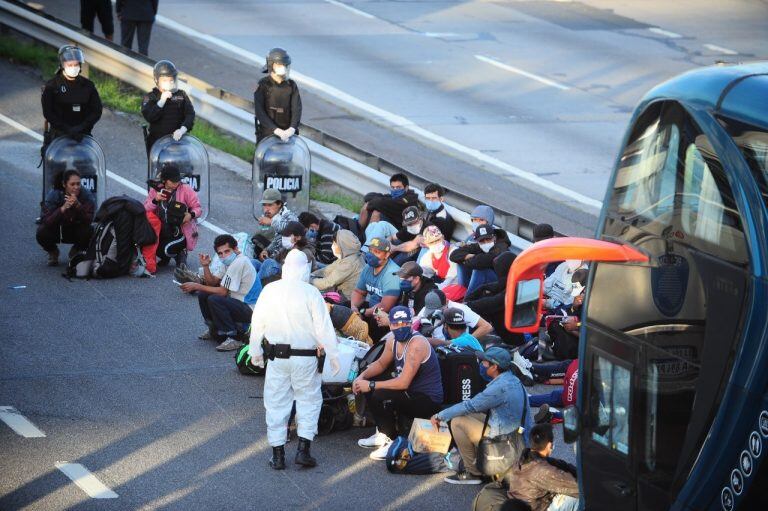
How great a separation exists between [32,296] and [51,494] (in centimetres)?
490

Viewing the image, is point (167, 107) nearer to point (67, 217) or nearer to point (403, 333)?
point (67, 217)

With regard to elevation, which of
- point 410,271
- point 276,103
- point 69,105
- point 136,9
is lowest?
point 410,271

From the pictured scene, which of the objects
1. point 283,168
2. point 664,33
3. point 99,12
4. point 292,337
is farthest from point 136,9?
point 292,337

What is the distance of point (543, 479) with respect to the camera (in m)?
9.60

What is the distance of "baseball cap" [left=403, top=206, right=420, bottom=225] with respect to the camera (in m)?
15.6

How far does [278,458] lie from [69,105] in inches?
303

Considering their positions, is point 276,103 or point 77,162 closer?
point 77,162

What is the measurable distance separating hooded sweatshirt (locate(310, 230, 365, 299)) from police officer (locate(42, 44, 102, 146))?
4207 millimetres

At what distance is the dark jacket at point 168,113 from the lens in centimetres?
1734

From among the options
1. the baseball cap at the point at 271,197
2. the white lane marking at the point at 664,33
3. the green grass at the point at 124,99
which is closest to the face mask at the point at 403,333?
the baseball cap at the point at 271,197

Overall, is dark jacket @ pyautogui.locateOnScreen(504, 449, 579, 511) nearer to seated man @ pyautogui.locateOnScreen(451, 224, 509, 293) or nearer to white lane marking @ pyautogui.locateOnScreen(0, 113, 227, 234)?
seated man @ pyautogui.locateOnScreen(451, 224, 509, 293)

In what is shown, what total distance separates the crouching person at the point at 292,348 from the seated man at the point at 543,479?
1891mm

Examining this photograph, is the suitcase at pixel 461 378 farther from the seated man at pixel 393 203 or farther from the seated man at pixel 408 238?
the seated man at pixel 393 203

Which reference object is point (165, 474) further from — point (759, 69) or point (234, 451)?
point (759, 69)
